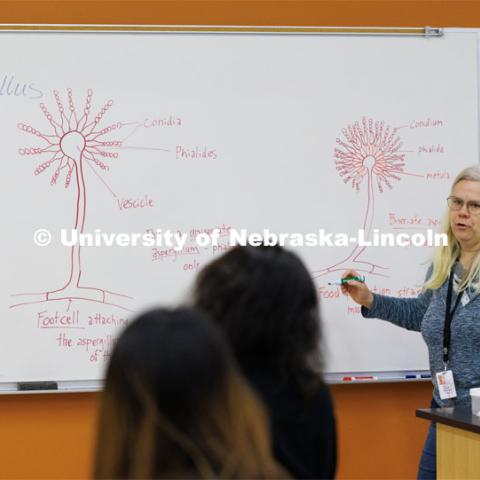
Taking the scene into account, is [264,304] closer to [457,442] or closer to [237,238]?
[457,442]

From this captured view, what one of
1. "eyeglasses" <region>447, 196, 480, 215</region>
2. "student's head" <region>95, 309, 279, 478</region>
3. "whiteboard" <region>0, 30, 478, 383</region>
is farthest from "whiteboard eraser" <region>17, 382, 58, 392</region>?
"student's head" <region>95, 309, 279, 478</region>

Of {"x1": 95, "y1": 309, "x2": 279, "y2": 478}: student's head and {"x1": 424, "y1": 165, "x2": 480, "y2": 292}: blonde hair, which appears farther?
{"x1": 424, "y1": 165, "x2": 480, "y2": 292}: blonde hair

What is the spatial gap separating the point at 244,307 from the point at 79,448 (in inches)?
88.9

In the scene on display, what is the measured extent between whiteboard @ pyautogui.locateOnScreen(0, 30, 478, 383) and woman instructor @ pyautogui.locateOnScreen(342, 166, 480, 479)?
296 millimetres

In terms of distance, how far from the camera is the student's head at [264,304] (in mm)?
1506

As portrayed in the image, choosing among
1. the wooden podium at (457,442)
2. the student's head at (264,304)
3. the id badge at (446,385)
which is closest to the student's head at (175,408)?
the student's head at (264,304)

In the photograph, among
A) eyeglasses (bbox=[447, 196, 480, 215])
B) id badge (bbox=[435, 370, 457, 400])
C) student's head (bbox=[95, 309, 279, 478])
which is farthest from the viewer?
eyeglasses (bbox=[447, 196, 480, 215])

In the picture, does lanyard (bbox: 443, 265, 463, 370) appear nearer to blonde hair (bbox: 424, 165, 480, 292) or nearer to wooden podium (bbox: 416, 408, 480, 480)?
blonde hair (bbox: 424, 165, 480, 292)

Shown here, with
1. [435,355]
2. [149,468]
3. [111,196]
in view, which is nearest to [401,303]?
[435,355]

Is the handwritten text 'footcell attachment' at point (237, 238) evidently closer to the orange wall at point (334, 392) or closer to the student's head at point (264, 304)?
the orange wall at point (334, 392)

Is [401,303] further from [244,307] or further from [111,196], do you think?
[244,307]

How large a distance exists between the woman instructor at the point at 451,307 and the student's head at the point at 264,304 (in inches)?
63.2

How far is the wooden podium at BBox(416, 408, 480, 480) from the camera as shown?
261 centimetres

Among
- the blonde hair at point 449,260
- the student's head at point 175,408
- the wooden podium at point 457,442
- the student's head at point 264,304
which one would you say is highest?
the blonde hair at point 449,260
